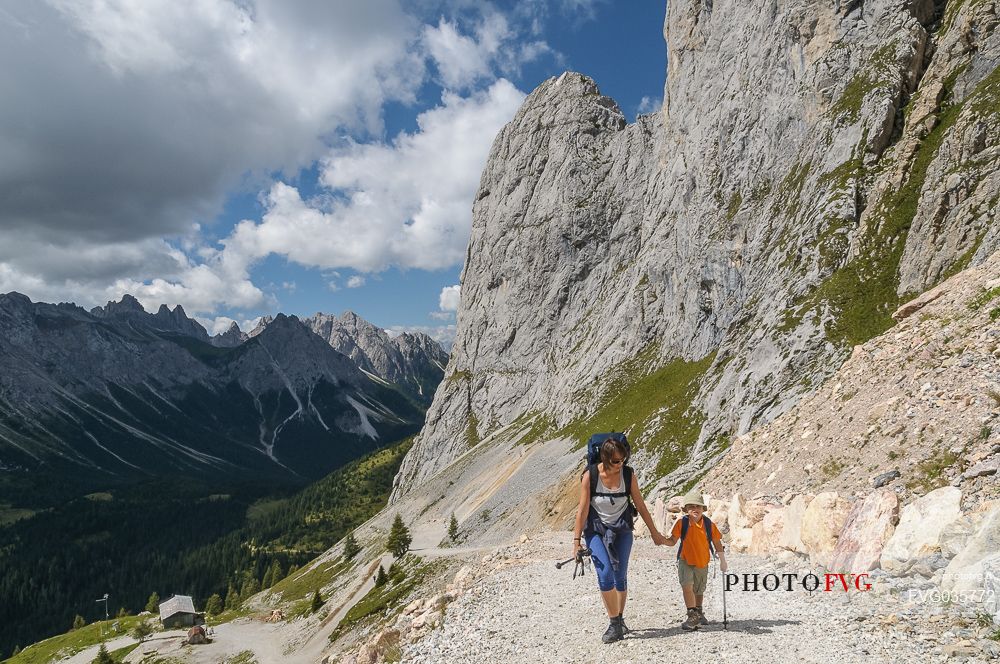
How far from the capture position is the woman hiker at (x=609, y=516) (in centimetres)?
964

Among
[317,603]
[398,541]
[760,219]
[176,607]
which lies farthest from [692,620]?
[176,607]

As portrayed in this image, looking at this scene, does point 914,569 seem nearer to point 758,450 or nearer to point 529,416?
point 758,450

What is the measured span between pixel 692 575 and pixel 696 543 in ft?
2.00

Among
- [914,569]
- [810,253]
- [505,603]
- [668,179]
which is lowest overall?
[505,603]

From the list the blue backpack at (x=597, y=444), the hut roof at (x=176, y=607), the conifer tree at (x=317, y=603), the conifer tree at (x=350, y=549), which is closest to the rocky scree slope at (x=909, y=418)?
the blue backpack at (x=597, y=444)

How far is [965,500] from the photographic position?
467 inches

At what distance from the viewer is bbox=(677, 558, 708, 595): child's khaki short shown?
10.4 meters

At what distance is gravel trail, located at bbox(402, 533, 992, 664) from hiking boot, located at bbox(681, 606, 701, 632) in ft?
0.48

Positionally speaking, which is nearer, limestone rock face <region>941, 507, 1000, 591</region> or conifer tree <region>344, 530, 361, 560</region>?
limestone rock face <region>941, 507, 1000, 591</region>

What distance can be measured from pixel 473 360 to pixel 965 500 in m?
148

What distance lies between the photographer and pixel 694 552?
10.3m

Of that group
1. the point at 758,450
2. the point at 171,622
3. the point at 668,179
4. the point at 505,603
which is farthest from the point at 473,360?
the point at 505,603

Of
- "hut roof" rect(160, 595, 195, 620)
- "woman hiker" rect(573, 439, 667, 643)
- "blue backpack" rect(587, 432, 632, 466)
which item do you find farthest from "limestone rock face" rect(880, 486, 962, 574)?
"hut roof" rect(160, 595, 195, 620)

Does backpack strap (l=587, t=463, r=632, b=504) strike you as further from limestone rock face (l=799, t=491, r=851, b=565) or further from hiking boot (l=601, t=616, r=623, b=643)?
limestone rock face (l=799, t=491, r=851, b=565)
